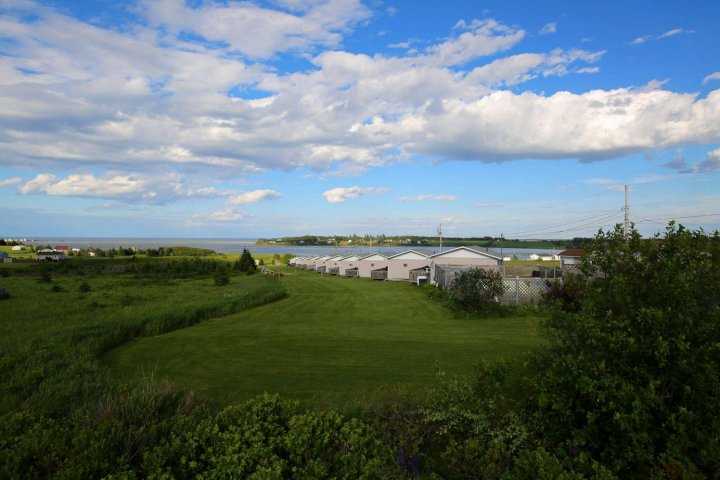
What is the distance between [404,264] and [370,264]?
649 cm

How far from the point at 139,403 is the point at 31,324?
36.8 ft

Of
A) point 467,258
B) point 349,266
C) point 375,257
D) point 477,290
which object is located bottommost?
point 349,266

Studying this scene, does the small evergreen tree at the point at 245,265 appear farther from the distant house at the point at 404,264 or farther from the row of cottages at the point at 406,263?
the distant house at the point at 404,264

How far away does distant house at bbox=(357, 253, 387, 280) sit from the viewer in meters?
45.5

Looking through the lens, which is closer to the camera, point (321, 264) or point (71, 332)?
point (71, 332)

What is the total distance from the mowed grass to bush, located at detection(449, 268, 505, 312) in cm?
82

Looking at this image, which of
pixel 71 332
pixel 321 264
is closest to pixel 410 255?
pixel 321 264

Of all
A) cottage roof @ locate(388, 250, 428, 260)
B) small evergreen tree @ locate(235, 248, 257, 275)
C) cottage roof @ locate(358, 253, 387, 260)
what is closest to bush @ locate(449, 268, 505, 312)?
cottage roof @ locate(388, 250, 428, 260)

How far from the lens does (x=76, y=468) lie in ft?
12.7

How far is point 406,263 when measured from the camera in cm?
4072

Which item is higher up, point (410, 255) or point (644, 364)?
point (410, 255)

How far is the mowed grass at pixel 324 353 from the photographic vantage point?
320 inches

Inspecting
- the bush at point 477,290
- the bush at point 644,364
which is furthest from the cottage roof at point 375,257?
the bush at point 644,364

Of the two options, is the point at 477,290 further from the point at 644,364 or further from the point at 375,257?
the point at 375,257
